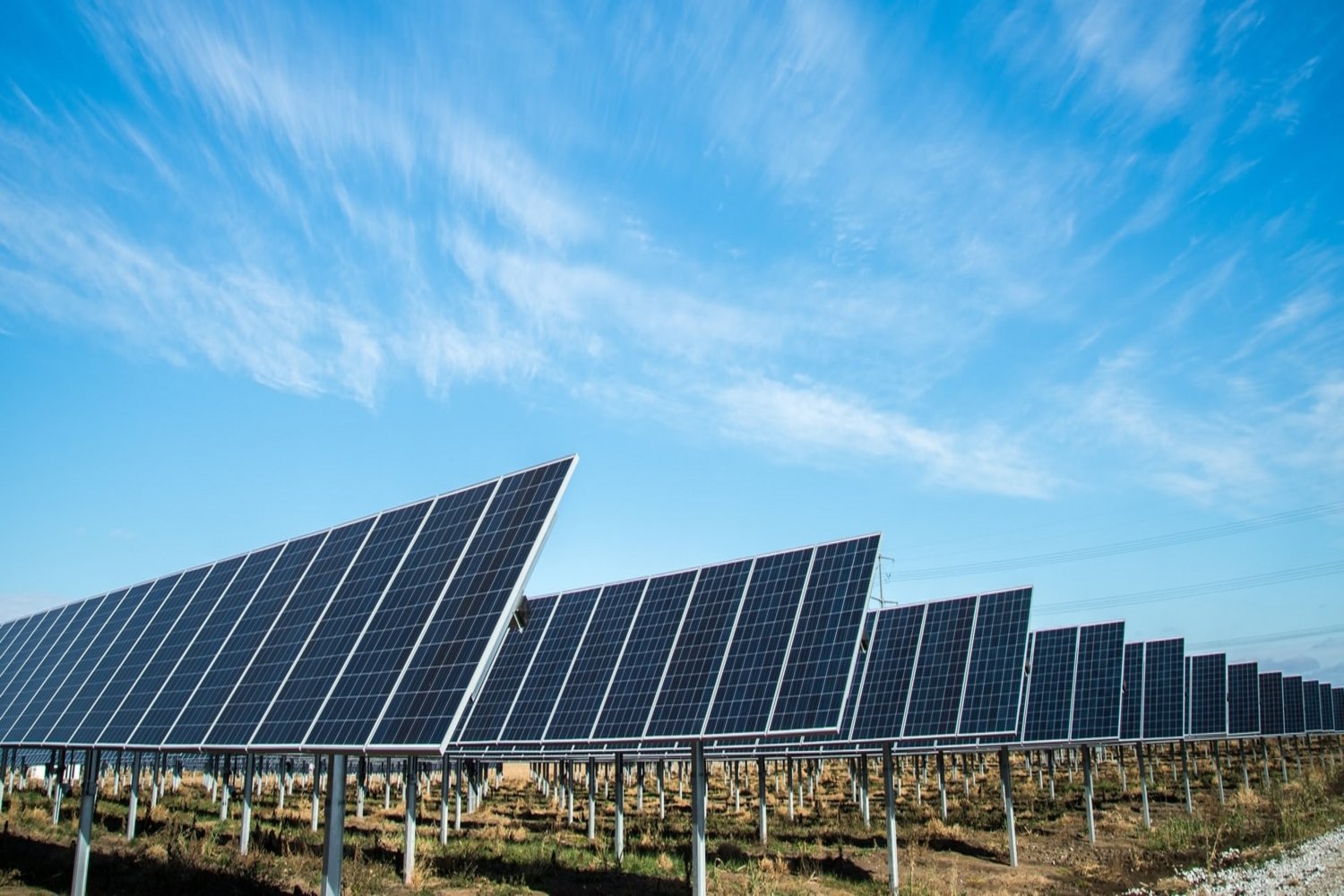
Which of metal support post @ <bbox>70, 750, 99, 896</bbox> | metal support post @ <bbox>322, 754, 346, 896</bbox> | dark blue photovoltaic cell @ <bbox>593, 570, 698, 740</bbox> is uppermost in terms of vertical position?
dark blue photovoltaic cell @ <bbox>593, 570, 698, 740</bbox>

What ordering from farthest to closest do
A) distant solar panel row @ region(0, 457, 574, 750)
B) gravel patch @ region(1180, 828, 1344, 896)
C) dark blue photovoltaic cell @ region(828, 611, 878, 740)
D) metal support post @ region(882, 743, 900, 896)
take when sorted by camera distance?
dark blue photovoltaic cell @ region(828, 611, 878, 740), metal support post @ region(882, 743, 900, 896), gravel patch @ region(1180, 828, 1344, 896), distant solar panel row @ region(0, 457, 574, 750)

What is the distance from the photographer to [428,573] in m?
18.0

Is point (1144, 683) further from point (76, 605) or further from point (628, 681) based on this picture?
point (76, 605)

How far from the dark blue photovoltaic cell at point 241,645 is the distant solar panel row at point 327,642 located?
0.05 meters

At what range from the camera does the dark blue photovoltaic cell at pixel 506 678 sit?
1180 inches

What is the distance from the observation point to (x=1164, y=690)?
49.4 meters

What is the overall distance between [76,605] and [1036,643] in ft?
141

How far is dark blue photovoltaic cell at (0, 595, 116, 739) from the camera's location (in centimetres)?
2791

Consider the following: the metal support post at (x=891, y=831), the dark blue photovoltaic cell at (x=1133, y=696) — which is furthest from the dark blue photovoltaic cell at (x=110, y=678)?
the dark blue photovoltaic cell at (x=1133, y=696)

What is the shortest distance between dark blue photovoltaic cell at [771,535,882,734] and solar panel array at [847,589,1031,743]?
284 inches

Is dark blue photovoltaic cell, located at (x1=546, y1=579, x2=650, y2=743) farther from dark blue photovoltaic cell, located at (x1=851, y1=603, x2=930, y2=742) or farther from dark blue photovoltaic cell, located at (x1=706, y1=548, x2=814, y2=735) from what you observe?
dark blue photovoltaic cell, located at (x1=851, y1=603, x2=930, y2=742)

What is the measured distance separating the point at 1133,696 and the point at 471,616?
38834 millimetres

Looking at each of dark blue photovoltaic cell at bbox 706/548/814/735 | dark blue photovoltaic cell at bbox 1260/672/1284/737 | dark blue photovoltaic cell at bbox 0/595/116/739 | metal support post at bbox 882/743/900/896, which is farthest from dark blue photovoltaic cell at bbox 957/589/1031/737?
dark blue photovoltaic cell at bbox 1260/672/1284/737

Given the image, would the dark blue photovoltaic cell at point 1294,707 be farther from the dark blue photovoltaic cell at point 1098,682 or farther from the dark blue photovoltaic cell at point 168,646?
the dark blue photovoltaic cell at point 168,646
